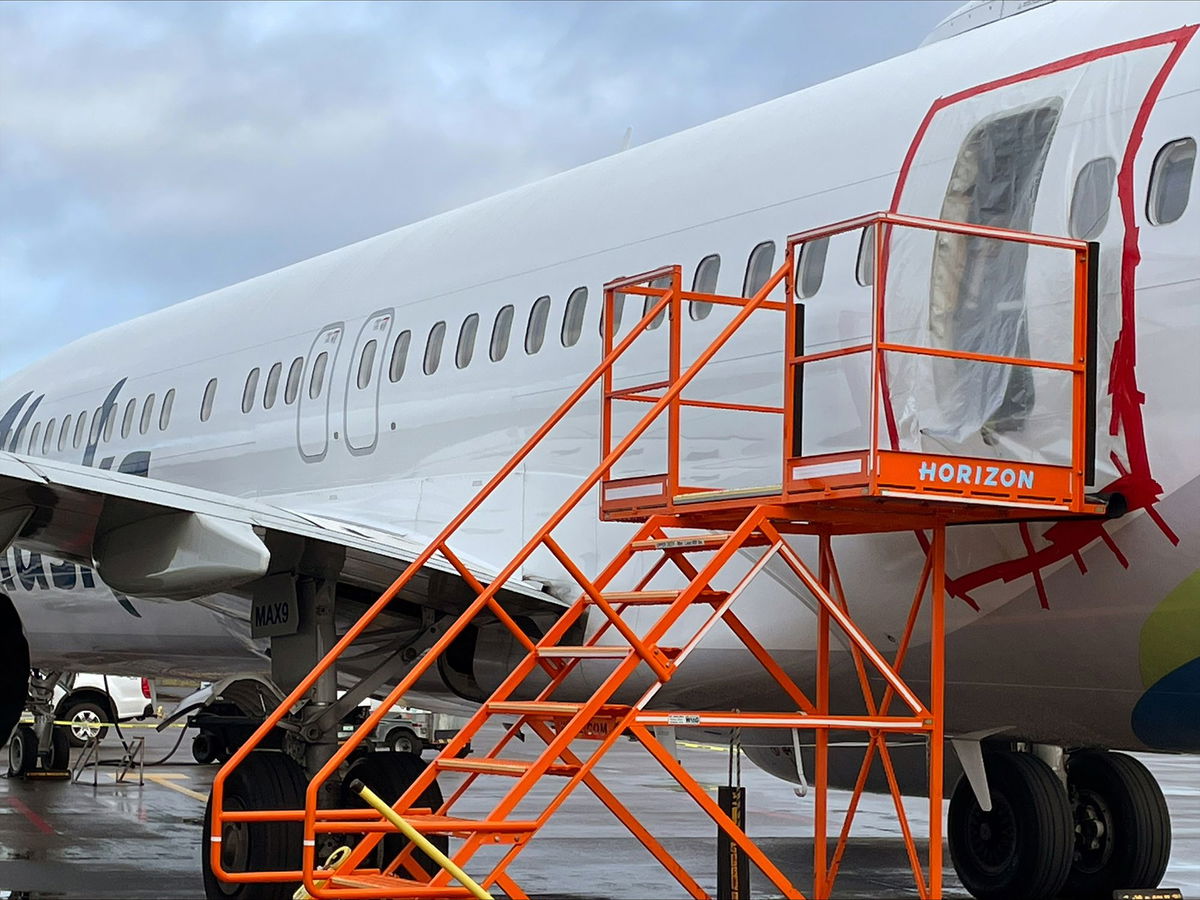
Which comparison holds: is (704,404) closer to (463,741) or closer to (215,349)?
(463,741)

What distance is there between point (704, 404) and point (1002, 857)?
13.9 ft

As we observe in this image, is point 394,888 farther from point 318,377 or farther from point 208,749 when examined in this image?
point 208,749

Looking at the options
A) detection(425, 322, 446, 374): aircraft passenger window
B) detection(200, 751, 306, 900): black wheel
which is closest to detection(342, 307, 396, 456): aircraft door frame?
detection(425, 322, 446, 374): aircraft passenger window

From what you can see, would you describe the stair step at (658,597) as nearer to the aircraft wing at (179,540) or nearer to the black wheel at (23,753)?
the aircraft wing at (179,540)

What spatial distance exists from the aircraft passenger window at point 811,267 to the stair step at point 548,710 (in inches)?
102

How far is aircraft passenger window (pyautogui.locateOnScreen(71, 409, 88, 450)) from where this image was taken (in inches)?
658

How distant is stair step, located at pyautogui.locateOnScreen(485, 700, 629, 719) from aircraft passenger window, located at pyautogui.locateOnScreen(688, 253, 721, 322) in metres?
2.90

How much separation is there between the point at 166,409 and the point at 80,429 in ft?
6.88

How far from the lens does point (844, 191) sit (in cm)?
893

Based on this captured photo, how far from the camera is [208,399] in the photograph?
1454 cm

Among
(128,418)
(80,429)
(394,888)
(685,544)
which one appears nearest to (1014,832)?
(685,544)

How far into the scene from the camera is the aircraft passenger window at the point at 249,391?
1389 cm

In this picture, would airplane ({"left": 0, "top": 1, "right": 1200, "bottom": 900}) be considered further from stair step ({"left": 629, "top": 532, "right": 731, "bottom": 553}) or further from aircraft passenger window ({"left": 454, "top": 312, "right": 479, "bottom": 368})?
stair step ({"left": 629, "top": 532, "right": 731, "bottom": 553})

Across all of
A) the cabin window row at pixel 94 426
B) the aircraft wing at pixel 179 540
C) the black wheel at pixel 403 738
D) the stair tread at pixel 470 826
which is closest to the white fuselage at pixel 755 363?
the cabin window row at pixel 94 426
